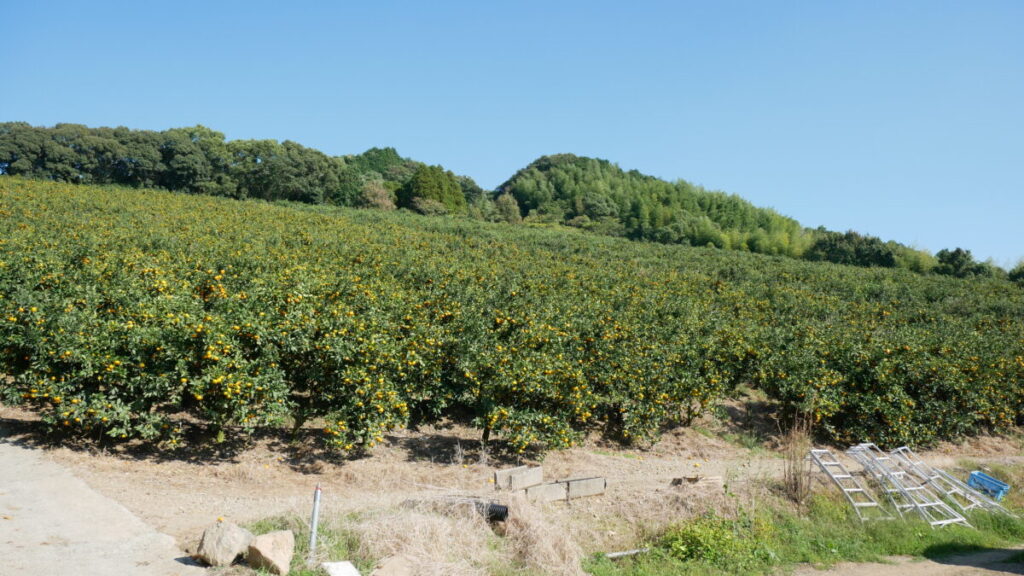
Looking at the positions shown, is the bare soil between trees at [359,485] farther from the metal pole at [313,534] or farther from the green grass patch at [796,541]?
the metal pole at [313,534]

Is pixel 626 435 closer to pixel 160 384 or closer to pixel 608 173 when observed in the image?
pixel 160 384

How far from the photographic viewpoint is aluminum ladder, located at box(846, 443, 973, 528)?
10.4 metres

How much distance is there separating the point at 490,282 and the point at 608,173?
10179 cm

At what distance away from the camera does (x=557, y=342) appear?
12.9 metres

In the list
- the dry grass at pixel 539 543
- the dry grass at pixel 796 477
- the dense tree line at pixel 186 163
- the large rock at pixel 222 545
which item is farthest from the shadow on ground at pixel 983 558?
the dense tree line at pixel 186 163

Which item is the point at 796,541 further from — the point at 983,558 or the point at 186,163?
the point at 186,163

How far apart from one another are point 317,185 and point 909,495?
203 ft

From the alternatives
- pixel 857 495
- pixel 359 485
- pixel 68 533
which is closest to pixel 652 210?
pixel 857 495

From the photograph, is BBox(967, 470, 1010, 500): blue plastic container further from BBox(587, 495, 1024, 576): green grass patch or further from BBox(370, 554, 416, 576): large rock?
BBox(370, 554, 416, 576): large rock

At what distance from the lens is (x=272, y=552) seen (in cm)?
605

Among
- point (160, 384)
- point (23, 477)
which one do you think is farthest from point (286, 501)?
point (23, 477)

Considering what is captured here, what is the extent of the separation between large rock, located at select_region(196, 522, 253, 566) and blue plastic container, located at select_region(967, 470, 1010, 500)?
14242mm

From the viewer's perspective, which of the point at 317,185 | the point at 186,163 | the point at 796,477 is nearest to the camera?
the point at 796,477

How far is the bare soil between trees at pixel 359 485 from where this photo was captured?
25.7 ft
